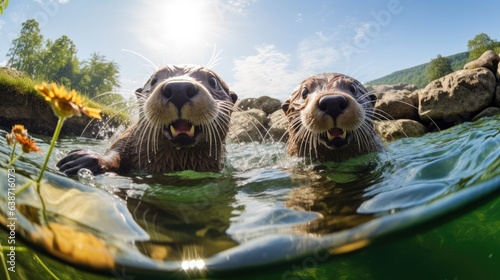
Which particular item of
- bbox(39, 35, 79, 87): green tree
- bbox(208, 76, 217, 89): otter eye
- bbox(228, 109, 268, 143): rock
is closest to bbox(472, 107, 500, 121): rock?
bbox(228, 109, 268, 143): rock

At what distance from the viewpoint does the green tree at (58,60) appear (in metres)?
5.09

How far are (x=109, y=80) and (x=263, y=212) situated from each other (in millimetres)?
3355

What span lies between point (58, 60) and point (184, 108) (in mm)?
2514

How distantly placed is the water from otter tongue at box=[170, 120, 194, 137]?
46cm

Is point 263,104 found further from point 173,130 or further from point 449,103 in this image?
point 173,130

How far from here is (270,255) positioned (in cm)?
249

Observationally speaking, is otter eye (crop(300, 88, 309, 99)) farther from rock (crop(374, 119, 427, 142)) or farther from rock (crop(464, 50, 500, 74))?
rock (crop(464, 50, 500, 74))

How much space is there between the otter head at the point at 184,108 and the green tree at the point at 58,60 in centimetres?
132

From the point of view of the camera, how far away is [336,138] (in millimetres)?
4266

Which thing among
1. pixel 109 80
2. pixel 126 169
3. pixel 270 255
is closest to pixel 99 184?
pixel 126 169

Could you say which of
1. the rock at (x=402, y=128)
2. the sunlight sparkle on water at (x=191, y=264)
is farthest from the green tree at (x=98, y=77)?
the rock at (x=402, y=128)

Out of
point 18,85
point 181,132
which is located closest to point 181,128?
point 181,132

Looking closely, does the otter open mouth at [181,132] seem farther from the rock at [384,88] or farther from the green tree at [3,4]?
the rock at [384,88]

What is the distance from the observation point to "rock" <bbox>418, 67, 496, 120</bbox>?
1000cm
